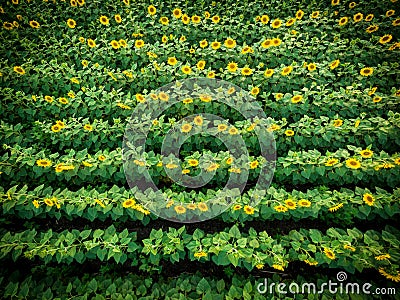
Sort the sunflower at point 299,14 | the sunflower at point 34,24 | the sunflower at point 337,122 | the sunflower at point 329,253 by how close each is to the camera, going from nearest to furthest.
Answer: the sunflower at point 329,253
the sunflower at point 337,122
the sunflower at point 299,14
the sunflower at point 34,24

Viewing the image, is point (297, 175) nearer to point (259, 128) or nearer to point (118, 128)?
point (259, 128)

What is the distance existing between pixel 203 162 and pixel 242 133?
57cm

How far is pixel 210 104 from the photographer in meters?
3.13

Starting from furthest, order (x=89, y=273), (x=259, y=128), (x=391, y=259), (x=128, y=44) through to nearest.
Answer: (x=128, y=44), (x=259, y=128), (x=89, y=273), (x=391, y=259)

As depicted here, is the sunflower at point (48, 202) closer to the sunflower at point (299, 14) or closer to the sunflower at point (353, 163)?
the sunflower at point (353, 163)

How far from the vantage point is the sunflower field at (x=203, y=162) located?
2.28 meters

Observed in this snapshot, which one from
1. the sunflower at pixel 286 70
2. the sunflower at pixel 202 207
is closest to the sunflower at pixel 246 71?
the sunflower at pixel 286 70

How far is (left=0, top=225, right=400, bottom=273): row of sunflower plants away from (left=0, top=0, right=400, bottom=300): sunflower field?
0.04 ft

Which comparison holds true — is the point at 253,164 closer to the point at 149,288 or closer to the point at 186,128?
the point at 186,128

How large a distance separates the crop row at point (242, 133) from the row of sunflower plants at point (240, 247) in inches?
39.7

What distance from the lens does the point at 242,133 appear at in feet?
9.61

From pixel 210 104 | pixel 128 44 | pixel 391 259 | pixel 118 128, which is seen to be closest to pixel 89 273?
pixel 118 128

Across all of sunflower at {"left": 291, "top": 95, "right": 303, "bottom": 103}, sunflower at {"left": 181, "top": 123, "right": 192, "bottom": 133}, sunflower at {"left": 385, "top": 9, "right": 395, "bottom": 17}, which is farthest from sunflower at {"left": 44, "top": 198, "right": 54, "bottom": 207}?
sunflower at {"left": 385, "top": 9, "right": 395, "bottom": 17}

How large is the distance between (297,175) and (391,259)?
3.33ft
